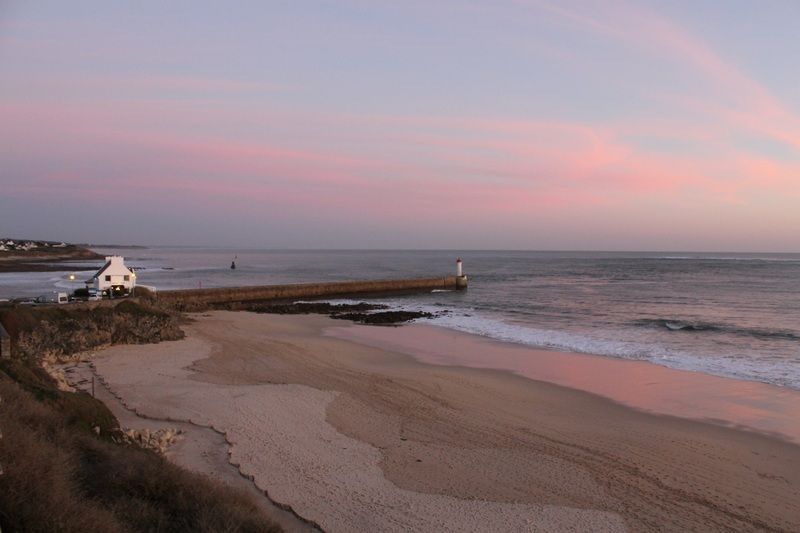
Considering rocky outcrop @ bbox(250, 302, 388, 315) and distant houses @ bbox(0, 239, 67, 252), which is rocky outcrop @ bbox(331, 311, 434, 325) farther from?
distant houses @ bbox(0, 239, 67, 252)

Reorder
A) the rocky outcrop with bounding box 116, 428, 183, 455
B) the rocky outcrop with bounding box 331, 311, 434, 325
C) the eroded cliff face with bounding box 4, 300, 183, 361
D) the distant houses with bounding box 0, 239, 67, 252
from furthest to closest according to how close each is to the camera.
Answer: the distant houses with bounding box 0, 239, 67, 252 → the rocky outcrop with bounding box 331, 311, 434, 325 → the eroded cliff face with bounding box 4, 300, 183, 361 → the rocky outcrop with bounding box 116, 428, 183, 455

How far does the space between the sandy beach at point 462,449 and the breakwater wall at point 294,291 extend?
15.0 m

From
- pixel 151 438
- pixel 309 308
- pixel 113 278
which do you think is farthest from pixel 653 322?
pixel 113 278

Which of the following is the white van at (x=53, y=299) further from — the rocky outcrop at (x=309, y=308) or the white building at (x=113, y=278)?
the rocky outcrop at (x=309, y=308)

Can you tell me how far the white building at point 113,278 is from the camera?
2544 centimetres

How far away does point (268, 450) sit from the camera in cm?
914

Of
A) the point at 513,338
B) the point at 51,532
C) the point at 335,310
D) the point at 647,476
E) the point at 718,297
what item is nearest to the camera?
the point at 51,532

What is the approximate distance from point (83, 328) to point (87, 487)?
14.8m

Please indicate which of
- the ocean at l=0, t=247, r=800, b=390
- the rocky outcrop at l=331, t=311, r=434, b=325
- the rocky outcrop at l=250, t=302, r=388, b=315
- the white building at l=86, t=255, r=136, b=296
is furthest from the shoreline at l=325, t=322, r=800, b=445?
the white building at l=86, t=255, r=136, b=296

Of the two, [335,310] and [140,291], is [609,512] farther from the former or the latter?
[335,310]

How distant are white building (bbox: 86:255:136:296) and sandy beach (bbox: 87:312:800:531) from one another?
34.1ft

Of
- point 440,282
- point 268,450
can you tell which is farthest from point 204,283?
point 268,450

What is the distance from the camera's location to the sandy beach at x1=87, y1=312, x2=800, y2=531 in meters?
7.35

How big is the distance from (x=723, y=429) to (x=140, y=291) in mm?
25022
